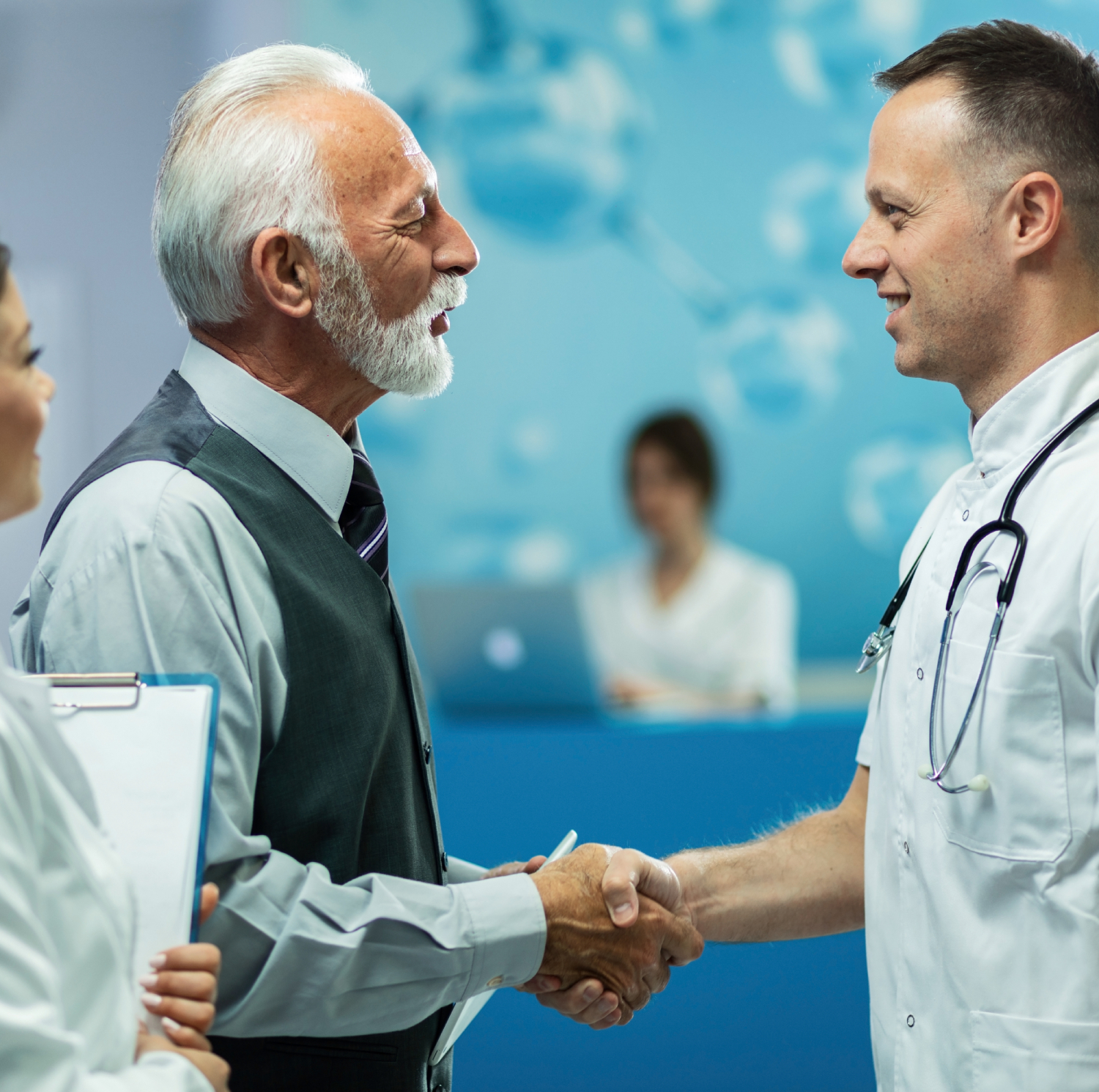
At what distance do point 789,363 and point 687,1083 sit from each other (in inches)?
131

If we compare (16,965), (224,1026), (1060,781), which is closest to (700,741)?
(1060,781)

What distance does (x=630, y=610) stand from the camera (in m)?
4.59

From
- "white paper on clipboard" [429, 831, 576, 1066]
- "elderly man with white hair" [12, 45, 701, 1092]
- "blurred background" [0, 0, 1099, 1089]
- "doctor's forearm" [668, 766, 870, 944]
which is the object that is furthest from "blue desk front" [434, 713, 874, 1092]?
"blurred background" [0, 0, 1099, 1089]

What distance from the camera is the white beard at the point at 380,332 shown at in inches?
59.9

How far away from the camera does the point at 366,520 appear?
1.59 m

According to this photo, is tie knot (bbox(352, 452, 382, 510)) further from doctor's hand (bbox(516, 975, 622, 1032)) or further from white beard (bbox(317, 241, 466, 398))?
doctor's hand (bbox(516, 975, 622, 1032))

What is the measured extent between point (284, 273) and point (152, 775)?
737mm

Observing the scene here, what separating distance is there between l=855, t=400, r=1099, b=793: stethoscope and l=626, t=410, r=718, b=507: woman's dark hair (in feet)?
9.92

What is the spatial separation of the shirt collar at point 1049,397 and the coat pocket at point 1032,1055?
0.63 metres

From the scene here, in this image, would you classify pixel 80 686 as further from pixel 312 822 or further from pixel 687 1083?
pixel 687 1083

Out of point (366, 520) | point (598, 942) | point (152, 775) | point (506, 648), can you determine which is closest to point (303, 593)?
point (366, 520)

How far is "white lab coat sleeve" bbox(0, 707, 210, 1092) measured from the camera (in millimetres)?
715

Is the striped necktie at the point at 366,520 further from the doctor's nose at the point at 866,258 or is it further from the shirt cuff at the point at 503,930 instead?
the doctor's nose at the point at 866,258

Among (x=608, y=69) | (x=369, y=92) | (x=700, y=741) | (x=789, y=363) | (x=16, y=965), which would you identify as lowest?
(x=16, y=965)
